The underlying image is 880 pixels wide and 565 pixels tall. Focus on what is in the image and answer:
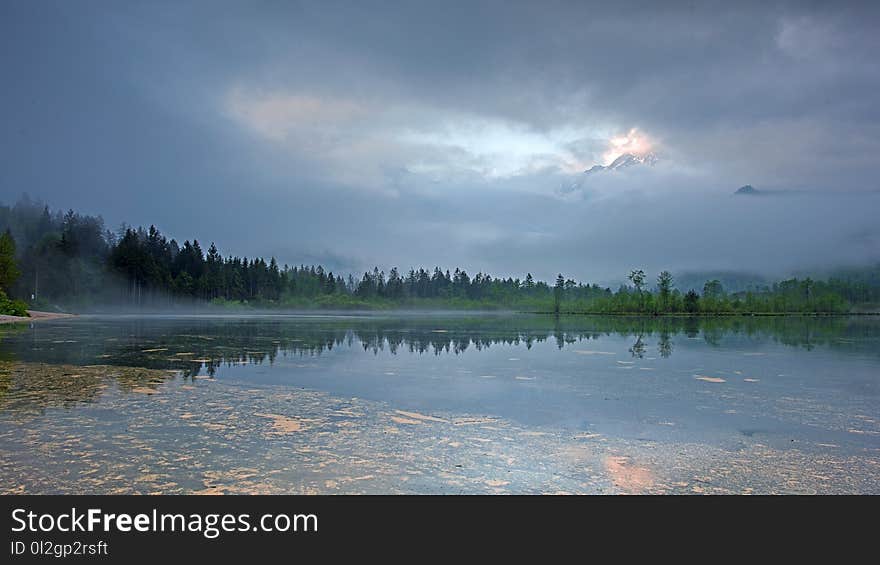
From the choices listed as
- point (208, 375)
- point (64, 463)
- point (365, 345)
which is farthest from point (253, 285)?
point (64, 463)

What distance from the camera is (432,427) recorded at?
895 centimetres

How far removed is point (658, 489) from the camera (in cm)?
606

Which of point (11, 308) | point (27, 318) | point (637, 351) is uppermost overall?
point (11, 308)

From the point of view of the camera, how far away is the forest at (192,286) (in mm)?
89000

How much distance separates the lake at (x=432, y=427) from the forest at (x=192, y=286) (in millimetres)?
53272

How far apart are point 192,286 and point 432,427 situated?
377 feet

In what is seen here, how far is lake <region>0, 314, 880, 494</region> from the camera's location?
629cm

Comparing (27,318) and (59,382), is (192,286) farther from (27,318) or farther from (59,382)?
(59,382)

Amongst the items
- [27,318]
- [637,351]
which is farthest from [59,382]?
[27,318]

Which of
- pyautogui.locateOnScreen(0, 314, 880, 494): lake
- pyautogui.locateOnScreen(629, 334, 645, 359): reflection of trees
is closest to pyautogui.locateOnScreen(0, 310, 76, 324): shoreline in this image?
pyautogui.locateOnScreen(0, 314, 880, 494): lake

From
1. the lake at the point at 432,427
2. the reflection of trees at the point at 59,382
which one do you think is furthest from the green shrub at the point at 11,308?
the reflection of trees at the point at 59,382

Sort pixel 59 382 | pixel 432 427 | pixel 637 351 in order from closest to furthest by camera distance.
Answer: pixel 432 427
pixel 59 382
pixel 637 351

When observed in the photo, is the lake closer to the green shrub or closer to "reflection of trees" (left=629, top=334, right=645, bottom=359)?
"reflection of trees" (left=629, top=334, right=645, bottom=359)
